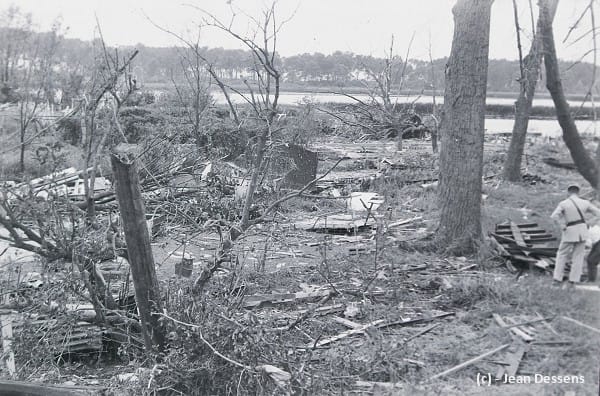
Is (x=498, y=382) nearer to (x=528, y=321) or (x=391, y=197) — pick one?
(x=528, y=321)

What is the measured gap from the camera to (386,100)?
819 inches

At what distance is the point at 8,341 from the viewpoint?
22.3ft

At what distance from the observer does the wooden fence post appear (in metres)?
4.82

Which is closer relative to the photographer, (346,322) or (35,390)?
(35,390)

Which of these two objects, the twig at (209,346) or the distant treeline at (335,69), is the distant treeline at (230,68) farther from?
the twig at (209,346)

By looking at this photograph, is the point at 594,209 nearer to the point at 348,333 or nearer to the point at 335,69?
the point at 348,333

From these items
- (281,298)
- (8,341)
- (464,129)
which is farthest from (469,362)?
(8,341)

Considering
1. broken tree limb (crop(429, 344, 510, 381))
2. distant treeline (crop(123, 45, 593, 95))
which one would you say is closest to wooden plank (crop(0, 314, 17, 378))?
broken tree limb (crop(429, 344, 510, 381))

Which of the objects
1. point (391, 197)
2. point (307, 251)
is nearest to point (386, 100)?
point (391, 197)

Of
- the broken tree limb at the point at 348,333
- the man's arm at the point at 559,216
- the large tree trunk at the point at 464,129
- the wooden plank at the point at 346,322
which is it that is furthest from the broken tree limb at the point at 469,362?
the large tree trunk at the point at 464,129

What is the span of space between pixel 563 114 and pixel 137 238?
3697 millimetres

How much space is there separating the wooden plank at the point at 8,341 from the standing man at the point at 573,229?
5769 millimetres

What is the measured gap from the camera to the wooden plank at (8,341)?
6.30 metres

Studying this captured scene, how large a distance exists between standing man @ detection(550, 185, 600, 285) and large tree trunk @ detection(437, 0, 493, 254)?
5.33 m
